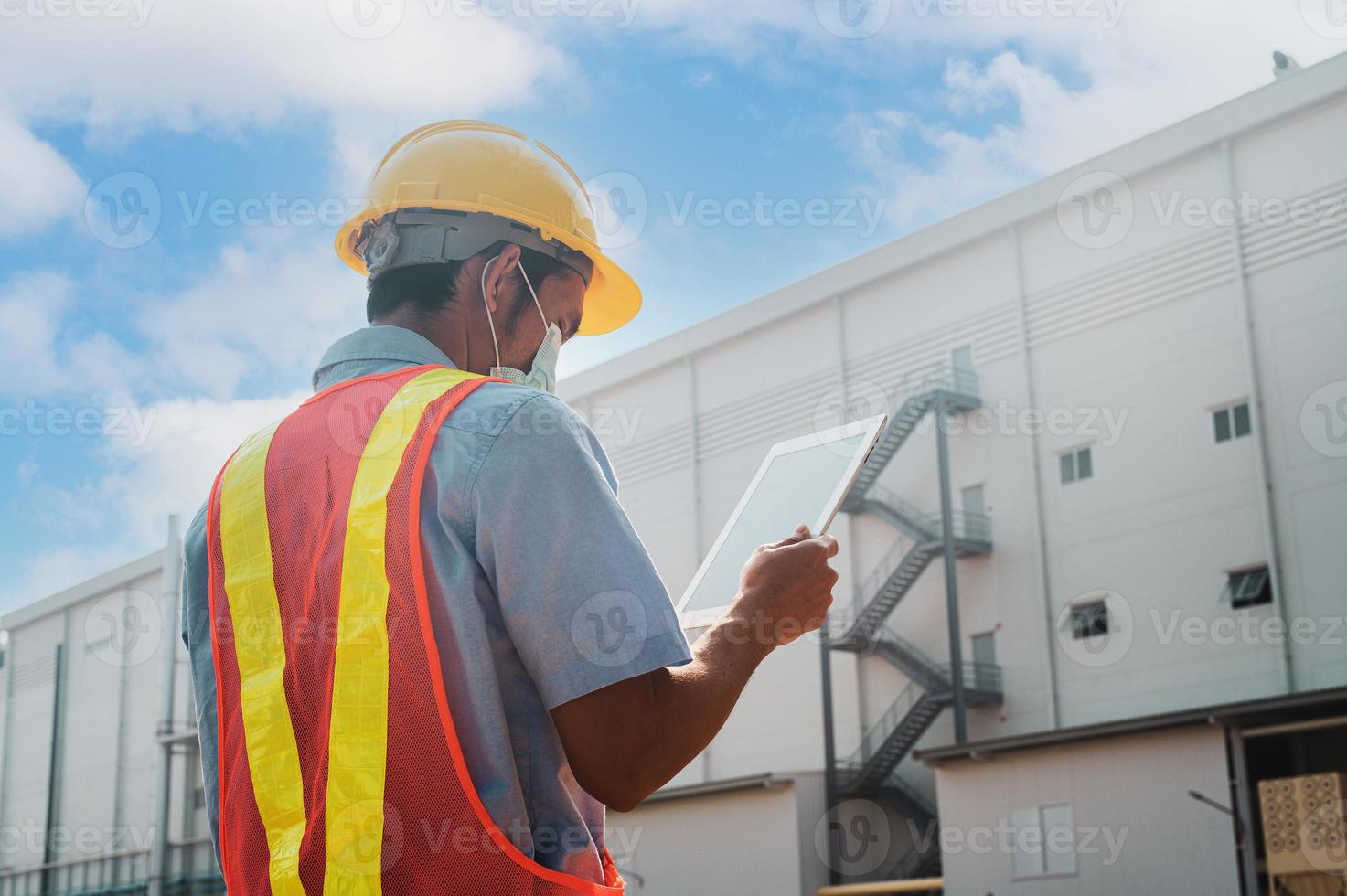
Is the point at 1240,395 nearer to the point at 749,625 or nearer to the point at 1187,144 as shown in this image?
the point at 1187,144

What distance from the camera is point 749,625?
7.15 feet

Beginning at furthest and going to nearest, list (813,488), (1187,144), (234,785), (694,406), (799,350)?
(694,406) < (799,350) < (1187,144) < (813,488) < (234,785)

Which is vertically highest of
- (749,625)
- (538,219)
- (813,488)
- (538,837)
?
(538,219)

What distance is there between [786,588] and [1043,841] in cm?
2532

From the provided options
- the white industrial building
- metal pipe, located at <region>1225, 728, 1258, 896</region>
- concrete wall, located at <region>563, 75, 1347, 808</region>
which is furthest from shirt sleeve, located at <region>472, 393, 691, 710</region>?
concrete wall, located at <region>563, 75, 1347, 808</region>

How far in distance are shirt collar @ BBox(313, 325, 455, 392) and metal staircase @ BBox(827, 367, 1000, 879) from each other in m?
29.2

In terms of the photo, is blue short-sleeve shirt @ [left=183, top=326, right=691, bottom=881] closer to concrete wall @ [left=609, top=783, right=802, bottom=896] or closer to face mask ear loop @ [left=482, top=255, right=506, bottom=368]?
face mask ear loop @ [left=482, top=255, right=506, bottom=368]

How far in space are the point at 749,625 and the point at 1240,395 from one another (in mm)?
27030

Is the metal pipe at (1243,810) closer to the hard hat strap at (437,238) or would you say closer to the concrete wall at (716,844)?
the concrete wall at (716,844)

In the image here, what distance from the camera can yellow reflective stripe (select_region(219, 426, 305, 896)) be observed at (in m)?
1.87

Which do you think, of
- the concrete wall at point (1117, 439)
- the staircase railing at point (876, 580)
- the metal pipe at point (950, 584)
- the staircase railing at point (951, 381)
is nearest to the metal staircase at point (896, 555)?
the staircase railing at point (876, 580)

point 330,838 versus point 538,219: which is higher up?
point 538,219

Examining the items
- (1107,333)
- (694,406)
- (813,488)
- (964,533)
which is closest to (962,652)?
(964,533)

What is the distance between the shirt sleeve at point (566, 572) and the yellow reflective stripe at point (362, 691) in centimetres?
15
